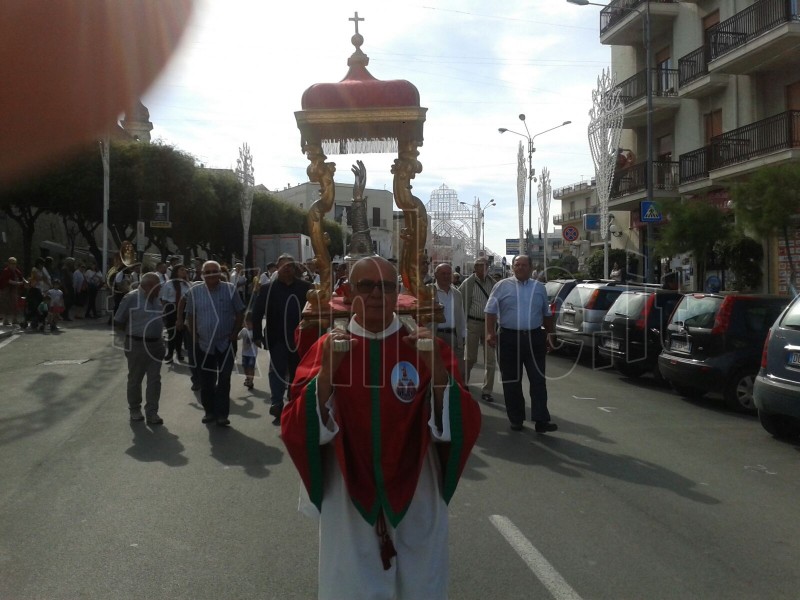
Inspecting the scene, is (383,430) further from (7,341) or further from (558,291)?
(7,341)

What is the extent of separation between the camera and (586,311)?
1528 centimetres

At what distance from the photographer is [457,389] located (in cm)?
322

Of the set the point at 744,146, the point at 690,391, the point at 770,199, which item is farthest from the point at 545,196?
the point at 690,391

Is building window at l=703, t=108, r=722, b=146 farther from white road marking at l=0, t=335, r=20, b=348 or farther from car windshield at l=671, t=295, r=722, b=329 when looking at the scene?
white road marking at l=0, t=335, r=20, b=348

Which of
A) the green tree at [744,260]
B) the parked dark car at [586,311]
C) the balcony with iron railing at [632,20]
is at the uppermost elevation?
the balcony with iron railing at [632,20]

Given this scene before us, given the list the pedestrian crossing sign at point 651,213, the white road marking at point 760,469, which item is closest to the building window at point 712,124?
the pedestrian crossing sign at point 651,213

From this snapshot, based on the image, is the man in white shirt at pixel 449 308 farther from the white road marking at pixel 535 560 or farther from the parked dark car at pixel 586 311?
the parked dark car at pixel 586 311

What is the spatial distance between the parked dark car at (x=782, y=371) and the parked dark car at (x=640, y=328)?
4.29 m

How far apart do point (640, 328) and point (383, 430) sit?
1043cm

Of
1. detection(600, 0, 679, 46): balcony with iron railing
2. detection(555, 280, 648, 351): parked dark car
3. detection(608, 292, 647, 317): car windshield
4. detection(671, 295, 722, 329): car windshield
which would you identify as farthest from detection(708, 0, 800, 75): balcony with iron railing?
detection(671, 295, 722, 329): car windshield

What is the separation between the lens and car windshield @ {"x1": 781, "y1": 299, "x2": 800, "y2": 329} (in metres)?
8.13

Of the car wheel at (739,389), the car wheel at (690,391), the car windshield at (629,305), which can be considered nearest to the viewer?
the car wheel at (739,389)

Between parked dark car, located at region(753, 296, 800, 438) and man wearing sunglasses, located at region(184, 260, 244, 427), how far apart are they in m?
5.55

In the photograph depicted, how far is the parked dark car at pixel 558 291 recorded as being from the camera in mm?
16984
